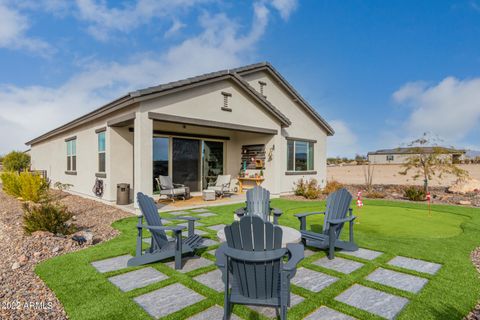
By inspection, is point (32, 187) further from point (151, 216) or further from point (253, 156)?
point (253, 156)

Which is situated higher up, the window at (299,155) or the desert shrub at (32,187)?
the window at (299,155)

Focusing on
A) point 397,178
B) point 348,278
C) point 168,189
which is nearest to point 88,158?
point 168,189

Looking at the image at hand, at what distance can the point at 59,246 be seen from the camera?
467 cm

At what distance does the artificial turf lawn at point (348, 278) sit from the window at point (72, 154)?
7.88 metres

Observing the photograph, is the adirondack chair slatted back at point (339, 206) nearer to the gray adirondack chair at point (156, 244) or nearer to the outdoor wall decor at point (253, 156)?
the gray adirondack chair at point (156, 244)

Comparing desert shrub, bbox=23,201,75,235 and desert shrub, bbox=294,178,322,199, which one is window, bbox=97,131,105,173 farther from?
desert shrub, bbox=294,178,322,199

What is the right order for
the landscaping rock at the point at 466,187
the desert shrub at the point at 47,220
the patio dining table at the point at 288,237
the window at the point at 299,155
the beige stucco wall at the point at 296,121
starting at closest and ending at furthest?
the patio dining table at the point at 288,237 < the desert shrub at the point at 47,220 < the landscaping rock at the point at 466,187 < the window at the point at 299,155 < the beige stucco wall at the point at 296,121

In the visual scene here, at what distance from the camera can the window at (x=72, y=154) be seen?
1257 centimetres

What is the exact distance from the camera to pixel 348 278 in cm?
348

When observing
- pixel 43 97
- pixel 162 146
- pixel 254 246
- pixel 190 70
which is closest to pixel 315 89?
pixel 190 70

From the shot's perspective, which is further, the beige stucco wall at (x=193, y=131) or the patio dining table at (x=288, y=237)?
the beige stucco wall at (x=193, y=131)

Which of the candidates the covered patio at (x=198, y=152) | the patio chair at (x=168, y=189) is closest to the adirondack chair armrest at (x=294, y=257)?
the covered patio at (x=198, y=152)

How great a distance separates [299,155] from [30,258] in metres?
11.8

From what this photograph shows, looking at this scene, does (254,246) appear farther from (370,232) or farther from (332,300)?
(370,232)
